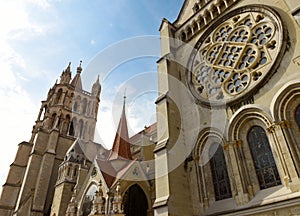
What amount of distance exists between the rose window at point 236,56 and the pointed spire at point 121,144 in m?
9.10

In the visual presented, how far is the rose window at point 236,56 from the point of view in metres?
8.54

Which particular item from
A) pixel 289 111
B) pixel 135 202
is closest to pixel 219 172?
pixel 289 111

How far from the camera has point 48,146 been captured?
79.1 feet

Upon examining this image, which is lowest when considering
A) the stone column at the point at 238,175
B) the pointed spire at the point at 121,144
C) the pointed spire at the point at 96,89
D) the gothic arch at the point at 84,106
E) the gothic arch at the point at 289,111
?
the stone column at the point at 238,175

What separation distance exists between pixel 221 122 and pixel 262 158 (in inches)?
76.7

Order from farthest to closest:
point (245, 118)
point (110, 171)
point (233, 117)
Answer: point (110, 171)
point (233, 117)
point (245, 118)

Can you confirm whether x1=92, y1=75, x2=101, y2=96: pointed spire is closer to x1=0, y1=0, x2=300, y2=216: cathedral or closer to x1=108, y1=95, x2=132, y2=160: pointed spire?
x1=108, y1=95, x2=132, y2=160: pointed spire

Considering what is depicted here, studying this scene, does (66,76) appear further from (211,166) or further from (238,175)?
(238,175)

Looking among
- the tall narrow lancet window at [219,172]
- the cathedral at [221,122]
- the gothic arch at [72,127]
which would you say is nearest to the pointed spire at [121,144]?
the cathedral at [221,122]

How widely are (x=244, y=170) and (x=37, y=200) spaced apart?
19464 millimetres

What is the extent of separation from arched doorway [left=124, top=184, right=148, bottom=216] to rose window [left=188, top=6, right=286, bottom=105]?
7027 mm

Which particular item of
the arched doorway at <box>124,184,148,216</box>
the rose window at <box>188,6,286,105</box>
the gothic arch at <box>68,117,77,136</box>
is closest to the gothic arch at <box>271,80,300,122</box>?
the rose window at <box>188,6,286,105</box>

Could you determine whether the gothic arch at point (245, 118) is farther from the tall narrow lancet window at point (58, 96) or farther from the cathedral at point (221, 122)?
the tall narrow lancet window at point (58, 96)

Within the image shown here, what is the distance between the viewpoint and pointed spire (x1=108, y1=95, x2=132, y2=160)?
17609mm
